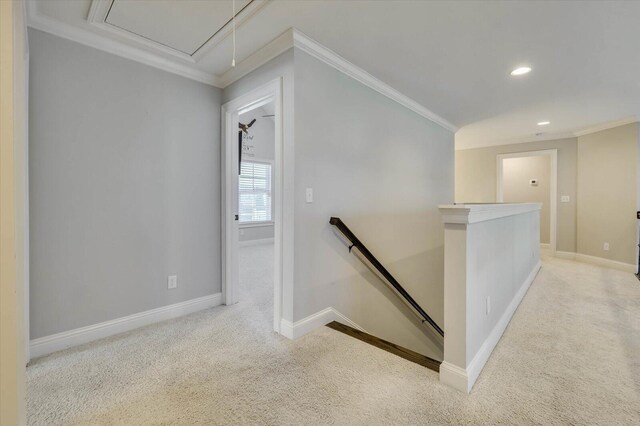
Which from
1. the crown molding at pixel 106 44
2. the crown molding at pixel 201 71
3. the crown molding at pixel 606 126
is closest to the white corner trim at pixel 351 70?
the crown molding at pixel 201 71

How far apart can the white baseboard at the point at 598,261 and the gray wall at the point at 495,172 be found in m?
0.10

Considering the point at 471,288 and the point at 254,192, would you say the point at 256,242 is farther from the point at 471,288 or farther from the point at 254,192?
the point at 471,288

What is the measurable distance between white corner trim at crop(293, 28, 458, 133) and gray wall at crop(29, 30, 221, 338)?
1.12 metres

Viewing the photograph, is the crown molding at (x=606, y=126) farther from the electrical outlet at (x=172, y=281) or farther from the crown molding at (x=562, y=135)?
the electrical outlet at (x=172, y=281)

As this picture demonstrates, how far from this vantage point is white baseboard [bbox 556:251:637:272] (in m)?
4.49

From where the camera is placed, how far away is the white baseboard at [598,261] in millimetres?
4493

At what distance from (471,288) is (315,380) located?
3.36 feet

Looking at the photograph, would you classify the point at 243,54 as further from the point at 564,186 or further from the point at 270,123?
the point at 564,186

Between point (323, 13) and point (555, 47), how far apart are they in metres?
1.98

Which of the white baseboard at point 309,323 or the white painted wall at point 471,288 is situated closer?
the white painted wall at point 471,288

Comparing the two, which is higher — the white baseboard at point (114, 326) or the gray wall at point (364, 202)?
the gray wall at point (364, 202)

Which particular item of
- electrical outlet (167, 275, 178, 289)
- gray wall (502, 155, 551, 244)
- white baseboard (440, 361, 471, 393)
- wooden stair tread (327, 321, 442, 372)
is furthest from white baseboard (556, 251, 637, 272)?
electrical outlet (167, 275, 178, 289)

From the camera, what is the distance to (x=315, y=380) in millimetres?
1648

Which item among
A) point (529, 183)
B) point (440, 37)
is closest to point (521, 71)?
point (440, 37)
